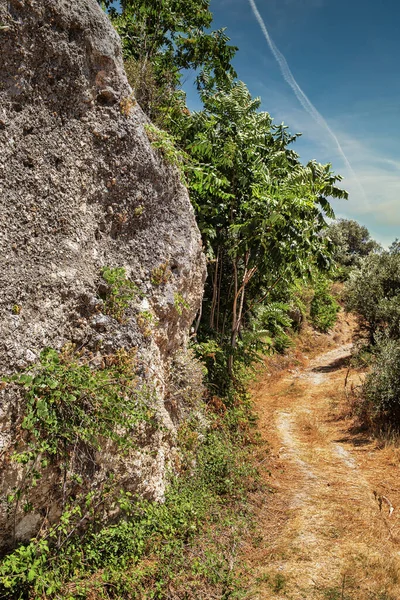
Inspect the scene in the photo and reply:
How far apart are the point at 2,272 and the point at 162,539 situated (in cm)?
373

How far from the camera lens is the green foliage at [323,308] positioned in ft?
80.3

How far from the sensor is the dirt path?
4.57 m

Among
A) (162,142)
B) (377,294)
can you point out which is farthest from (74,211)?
(377,294)

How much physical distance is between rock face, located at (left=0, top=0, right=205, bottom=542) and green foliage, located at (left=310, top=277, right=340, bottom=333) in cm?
1922

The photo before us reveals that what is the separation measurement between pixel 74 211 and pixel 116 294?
1.20 m

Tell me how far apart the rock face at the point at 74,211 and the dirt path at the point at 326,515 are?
6.21ft

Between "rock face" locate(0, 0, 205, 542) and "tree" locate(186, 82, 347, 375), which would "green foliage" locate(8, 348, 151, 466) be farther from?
"tree" locate(186, 82, 347, 375)

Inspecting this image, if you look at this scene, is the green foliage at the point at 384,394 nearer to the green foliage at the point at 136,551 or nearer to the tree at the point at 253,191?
the tree at the point at 253,191

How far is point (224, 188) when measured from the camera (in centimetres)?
889

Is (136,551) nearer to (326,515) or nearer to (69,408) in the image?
(69,408)

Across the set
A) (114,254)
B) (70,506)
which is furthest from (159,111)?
(70,506)

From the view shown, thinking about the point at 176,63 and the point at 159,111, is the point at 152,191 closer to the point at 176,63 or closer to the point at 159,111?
the point at 159,111

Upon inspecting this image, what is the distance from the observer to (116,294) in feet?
17.1

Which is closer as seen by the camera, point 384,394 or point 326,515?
point 326,515
